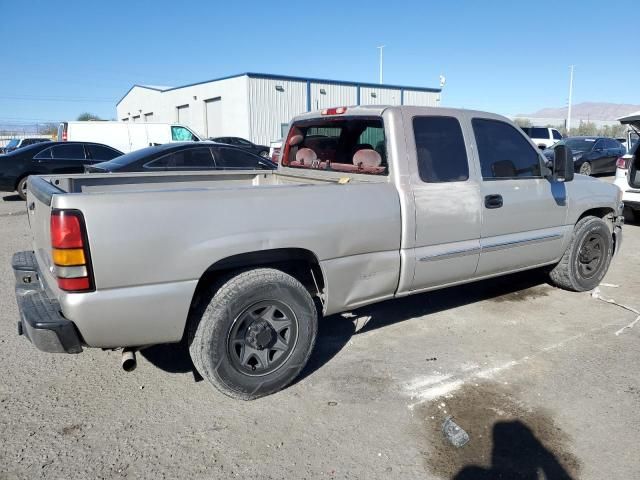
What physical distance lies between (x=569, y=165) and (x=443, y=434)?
283cm

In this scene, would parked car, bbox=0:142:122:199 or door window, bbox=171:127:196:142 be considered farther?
door window, bbox=171:127:196:142

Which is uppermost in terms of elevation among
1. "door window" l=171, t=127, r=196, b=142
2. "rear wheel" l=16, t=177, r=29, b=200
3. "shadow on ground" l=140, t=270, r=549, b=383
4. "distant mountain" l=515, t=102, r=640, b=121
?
"distant mountain" l=515, t=102, r=640, b=121

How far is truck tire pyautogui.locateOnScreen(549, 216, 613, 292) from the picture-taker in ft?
17.3

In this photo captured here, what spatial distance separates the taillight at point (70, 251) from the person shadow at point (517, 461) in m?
2.18

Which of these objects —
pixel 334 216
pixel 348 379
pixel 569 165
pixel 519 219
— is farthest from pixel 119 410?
pixel 569 165

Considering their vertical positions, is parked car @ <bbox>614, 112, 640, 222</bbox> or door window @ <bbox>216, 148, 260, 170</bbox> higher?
door window @ <bbox>216, 148, 260, 170</bbox>

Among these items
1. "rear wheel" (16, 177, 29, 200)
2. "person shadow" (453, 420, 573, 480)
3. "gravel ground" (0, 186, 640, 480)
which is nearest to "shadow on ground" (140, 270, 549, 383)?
"gravel ground" (0, 186, 640, 480)

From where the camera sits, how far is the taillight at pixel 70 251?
2621mm

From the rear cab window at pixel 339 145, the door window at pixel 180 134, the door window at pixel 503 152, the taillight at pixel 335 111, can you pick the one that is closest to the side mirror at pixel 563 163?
the door window at pixel 503 152

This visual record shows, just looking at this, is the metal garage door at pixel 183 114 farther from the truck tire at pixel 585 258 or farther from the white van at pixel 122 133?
the truck tire at pixel 585 258

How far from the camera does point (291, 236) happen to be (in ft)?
10.6

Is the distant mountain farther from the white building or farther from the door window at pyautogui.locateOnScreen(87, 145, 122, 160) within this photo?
the door window at pyautogui.locateOnScreen(87, 145, 122, 160)

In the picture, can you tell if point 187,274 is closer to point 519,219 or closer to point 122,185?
point 122,185

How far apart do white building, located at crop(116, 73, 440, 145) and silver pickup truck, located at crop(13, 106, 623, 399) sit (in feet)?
81.9
